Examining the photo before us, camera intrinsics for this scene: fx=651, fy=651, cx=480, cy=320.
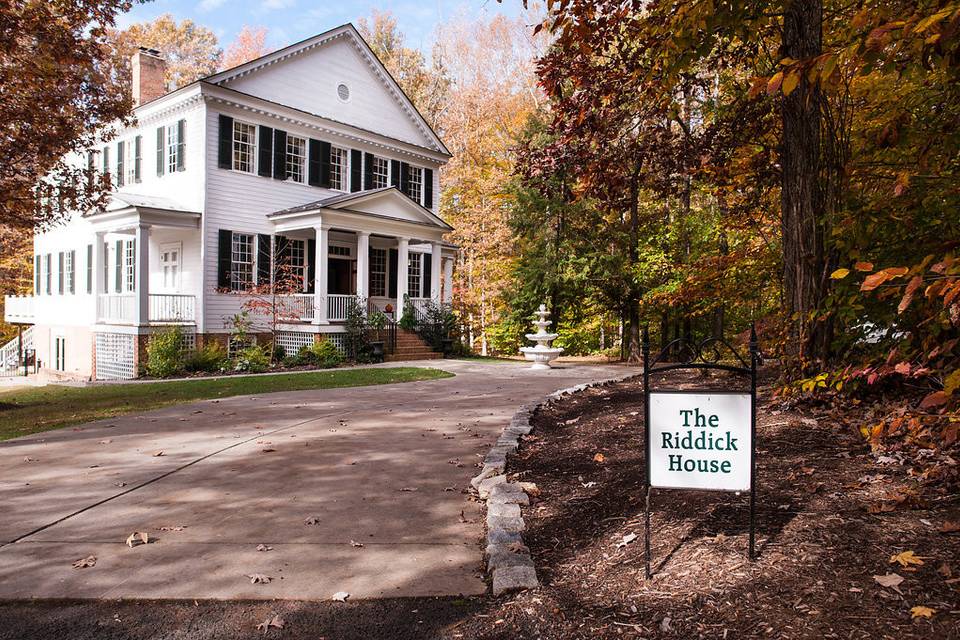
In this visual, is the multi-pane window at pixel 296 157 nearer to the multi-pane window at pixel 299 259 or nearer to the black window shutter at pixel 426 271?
the multi-pane window at pixel 299 259

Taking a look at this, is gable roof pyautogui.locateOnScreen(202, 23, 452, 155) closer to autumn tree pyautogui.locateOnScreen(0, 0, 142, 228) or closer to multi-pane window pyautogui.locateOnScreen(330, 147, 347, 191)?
multi-pane window pyautogui.locateOnScreen(330, 147, 347, 191)

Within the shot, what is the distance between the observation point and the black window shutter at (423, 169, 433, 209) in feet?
78.5

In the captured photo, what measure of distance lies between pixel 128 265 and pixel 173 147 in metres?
4.05

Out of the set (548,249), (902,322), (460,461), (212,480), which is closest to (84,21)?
(212,480)

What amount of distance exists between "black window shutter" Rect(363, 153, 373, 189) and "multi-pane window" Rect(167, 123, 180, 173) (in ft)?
18.7

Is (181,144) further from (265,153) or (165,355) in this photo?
(165,355)

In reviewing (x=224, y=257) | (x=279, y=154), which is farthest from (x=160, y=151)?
(x=224, y=257)

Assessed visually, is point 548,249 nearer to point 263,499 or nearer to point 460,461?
point 460,461

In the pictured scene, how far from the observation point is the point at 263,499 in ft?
15.4

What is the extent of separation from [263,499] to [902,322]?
4.92 meters

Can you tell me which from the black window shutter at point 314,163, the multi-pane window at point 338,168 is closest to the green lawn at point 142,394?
the black window shutter at point 314,163

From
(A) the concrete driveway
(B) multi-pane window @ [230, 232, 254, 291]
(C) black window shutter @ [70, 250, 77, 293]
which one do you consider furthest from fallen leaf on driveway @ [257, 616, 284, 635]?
(C) black window shutter @ [70, 250, 77, 293]

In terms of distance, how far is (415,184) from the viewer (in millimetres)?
23688

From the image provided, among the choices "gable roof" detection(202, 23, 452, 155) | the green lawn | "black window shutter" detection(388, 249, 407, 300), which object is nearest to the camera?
the green lawn
